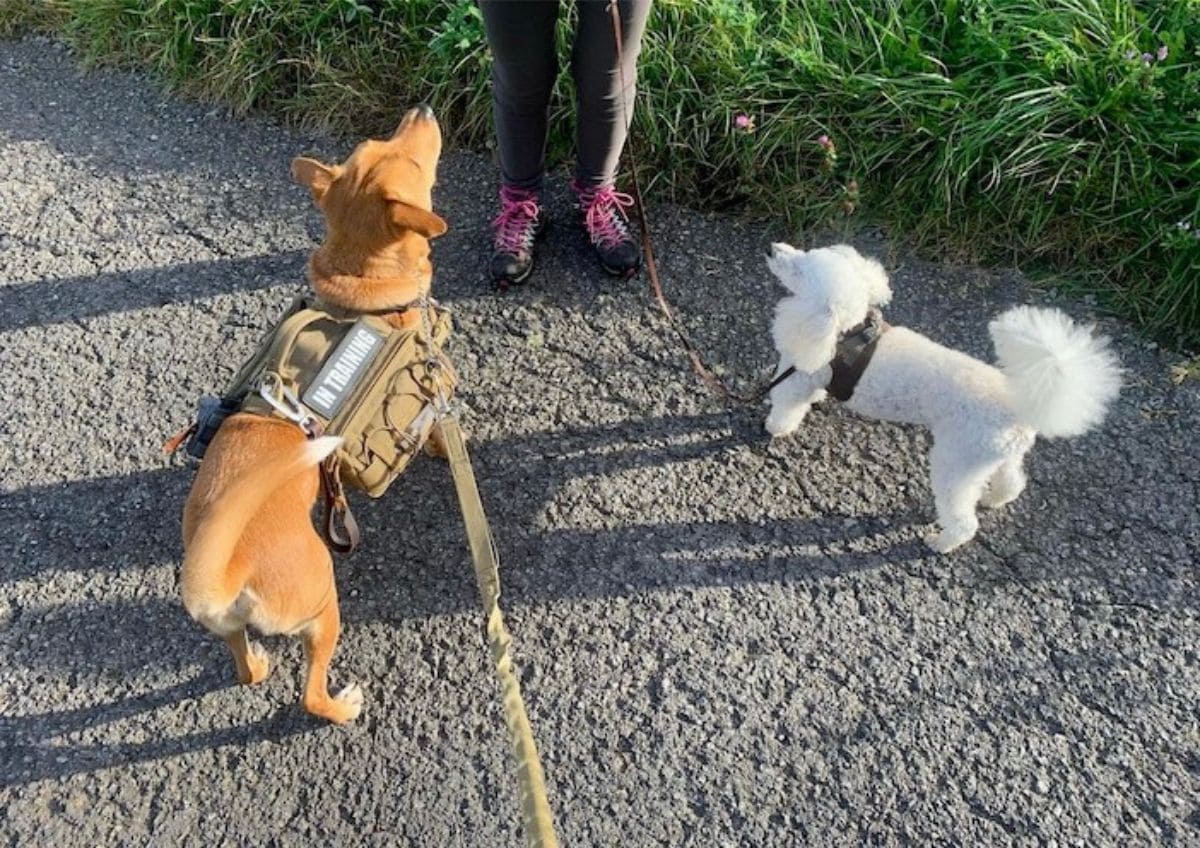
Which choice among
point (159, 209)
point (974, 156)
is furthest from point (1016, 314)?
point (159, 209)

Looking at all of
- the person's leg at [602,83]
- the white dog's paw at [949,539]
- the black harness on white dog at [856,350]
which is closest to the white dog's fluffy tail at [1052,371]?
the black harness on white dog at [856,350]

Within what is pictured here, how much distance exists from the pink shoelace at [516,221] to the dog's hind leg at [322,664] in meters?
1.60

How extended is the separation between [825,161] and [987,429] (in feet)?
4.99

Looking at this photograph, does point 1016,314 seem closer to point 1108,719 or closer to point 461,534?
point 1108,719

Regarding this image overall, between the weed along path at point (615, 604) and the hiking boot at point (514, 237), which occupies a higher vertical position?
the hiking boot at point (514, 237)

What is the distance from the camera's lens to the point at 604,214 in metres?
3.36

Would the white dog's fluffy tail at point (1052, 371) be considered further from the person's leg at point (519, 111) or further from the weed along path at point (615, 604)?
Answer: the person's leg at point (519, 111)

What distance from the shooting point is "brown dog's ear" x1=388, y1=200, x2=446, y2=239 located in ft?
7.80

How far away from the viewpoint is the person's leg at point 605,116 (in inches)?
106

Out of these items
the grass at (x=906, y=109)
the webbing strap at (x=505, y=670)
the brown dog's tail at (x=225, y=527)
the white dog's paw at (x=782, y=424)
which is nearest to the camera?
the webbing strap at (x=505, y=670)

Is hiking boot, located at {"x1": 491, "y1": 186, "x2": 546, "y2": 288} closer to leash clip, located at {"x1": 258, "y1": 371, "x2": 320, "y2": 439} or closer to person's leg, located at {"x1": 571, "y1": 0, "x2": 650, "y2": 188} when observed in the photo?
person's leg, located at {"x1": 571, "y1": 0, "x2": 650, "y2": 188}

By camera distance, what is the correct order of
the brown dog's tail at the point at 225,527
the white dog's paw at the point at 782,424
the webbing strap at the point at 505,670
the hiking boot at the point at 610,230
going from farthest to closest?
the hiking boot at the point at 610,230 → the white dog's paw at the point at 782,424 → the brown dog's tail at the point at 225,527 → the webbing strap at the point at 505,670

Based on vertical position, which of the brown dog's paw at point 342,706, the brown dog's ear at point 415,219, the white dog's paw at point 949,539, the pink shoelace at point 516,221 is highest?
the brown dog's ear at point 415,219

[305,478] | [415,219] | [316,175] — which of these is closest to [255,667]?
[305,478]
